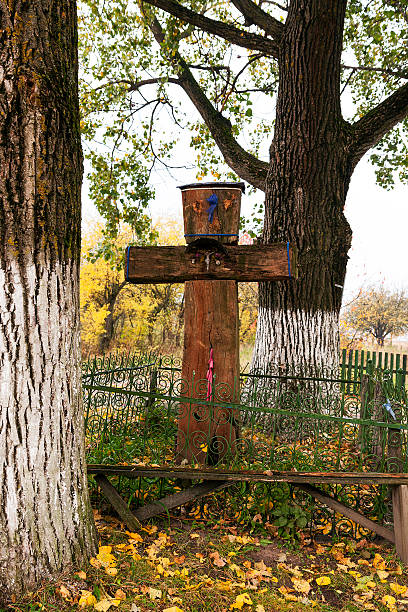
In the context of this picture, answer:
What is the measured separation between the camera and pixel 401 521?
358 centimetres

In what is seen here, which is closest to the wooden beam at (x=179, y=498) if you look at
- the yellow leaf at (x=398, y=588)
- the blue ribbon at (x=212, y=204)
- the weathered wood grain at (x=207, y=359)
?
the weathered wood grain at (x=207, y=359)

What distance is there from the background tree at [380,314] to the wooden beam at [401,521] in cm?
1894

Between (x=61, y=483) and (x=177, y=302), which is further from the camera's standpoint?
(x=177, y=302)

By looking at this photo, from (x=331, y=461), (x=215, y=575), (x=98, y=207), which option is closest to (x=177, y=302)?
(x=98, y=207)

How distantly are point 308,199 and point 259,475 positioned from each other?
3991 mm

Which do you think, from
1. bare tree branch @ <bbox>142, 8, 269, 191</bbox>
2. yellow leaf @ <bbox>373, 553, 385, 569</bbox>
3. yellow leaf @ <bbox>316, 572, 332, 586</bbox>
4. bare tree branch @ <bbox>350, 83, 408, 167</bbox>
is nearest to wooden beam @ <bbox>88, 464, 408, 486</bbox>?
yellow leaf @ <bbox>373, 553, 385, 569</bbox>

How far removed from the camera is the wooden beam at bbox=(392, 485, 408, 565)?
11.6ft

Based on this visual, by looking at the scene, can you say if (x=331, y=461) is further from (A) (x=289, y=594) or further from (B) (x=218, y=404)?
(A) (x=289, y=594)

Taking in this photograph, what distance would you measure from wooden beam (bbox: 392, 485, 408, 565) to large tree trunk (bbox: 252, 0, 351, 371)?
9.32 feet

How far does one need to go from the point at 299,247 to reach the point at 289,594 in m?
4.31

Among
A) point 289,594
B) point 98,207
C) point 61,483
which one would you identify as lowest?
point 289,594

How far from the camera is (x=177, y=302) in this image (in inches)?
723

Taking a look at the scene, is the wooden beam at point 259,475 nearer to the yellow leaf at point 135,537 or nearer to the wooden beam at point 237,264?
the yellow leaf at point 135,537

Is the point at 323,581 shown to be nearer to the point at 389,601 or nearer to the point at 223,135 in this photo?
the point at 389,601
